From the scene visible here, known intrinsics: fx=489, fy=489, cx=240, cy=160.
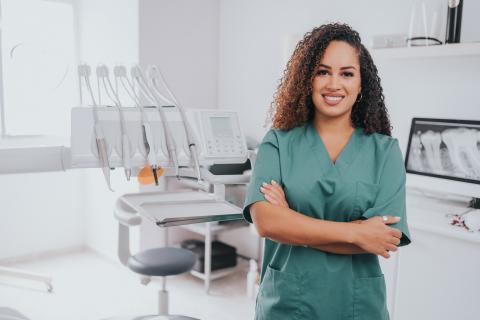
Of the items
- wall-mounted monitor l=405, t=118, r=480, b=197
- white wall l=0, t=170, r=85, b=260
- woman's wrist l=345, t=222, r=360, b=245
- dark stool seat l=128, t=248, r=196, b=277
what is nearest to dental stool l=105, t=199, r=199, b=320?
dark stool seat l=128, t=248, r=196, b=277

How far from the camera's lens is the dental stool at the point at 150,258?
1808 millimetres

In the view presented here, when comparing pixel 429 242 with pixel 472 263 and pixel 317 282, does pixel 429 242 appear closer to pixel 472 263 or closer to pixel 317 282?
pixel 472 263

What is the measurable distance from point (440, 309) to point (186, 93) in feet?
6.81

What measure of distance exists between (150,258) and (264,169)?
102 centimetres

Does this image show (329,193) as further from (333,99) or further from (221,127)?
(221,127)

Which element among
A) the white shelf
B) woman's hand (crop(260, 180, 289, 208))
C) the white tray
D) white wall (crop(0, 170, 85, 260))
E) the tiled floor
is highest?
the white shelf

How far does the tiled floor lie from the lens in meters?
2.69

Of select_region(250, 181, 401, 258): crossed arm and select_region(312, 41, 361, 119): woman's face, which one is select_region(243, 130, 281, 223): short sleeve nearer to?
select_region(250, 181, 401, 258): crossed arm

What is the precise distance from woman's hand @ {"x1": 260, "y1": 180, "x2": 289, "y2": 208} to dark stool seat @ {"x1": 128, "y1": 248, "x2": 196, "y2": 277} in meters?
0.96

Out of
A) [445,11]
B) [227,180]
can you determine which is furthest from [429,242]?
[445,11]

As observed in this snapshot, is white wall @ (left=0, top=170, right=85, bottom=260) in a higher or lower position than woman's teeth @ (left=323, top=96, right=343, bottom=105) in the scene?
lower

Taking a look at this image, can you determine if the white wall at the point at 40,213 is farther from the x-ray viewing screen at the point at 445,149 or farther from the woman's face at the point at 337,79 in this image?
the woman's face at the point at 337,79

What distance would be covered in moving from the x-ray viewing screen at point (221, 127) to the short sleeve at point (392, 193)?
0.50 meters

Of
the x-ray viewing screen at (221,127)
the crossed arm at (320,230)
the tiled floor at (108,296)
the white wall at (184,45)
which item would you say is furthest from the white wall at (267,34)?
the crossed arm at (320,230)
